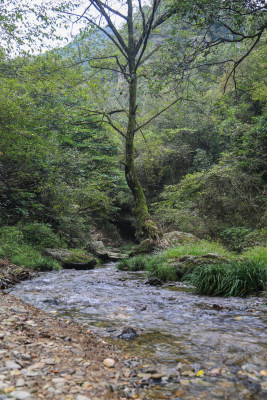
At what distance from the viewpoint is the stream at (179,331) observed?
89.9 inches

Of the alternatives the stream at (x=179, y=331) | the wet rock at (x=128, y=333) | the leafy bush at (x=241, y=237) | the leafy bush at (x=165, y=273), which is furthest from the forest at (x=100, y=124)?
the wet rock at (x=128, y=333)

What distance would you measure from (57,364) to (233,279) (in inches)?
180

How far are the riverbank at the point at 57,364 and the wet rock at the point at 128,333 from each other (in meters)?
0.34

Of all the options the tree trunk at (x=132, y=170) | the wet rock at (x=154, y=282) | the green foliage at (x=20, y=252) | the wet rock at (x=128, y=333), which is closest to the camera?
the wet rock at (x=128, y=333)

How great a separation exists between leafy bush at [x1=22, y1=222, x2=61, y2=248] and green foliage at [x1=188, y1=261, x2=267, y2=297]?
8.37 metres

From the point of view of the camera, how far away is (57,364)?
2.32 metres

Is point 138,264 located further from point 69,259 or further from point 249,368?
point 249,368

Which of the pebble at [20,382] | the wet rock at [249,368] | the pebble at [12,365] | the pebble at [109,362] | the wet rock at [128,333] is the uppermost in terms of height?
the pebble at [20,382]

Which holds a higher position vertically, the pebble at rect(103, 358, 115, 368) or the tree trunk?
the tree trunk

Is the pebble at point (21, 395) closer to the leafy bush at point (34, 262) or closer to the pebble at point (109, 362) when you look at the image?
the pebble at point (109, 362)

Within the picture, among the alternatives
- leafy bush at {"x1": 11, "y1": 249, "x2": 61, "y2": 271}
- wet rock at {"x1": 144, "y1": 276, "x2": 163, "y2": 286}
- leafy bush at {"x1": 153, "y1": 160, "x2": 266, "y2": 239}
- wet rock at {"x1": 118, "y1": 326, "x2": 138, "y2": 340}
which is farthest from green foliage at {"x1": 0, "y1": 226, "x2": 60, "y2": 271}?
leafy bush at {"x1": 153, "y1": 160, "x2": 266, "y2": 239}

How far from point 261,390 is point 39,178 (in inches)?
509

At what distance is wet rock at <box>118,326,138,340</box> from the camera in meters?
3.39

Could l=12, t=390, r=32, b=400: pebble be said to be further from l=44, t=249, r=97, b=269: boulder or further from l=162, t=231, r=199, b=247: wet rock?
l=162, t=231, r=199, b=247: wet rock
